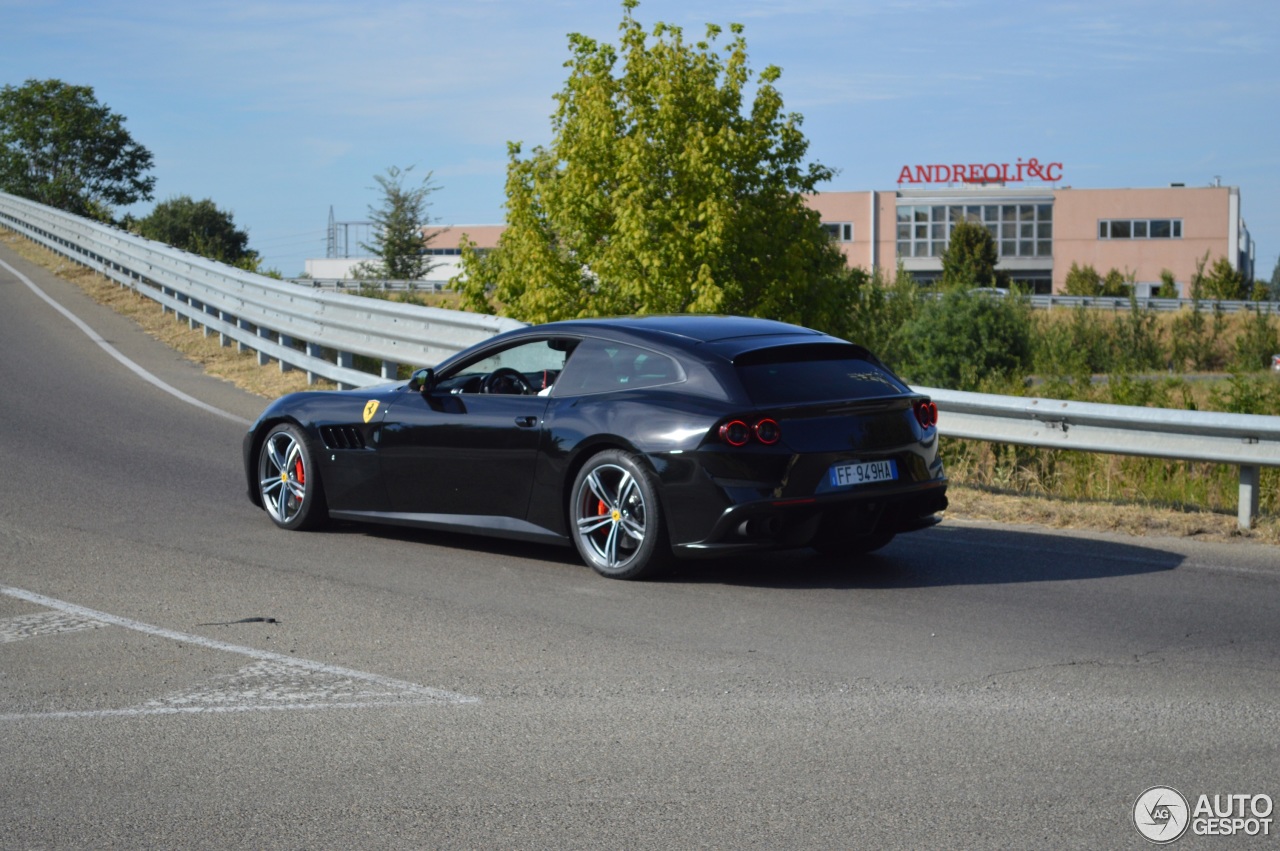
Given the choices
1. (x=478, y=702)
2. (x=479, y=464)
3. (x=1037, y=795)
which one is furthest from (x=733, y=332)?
(x=1037, y=795)

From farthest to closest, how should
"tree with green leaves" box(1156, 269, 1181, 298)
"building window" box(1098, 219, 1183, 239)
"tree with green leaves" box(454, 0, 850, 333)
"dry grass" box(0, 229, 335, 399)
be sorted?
1. "building window" box(1098, 219, 1183, 239)
2. "tree with green leaves" box(1156, 269, 1181, 298)
3. "tree with green leaves" box(454, 0, 850, 333)
4. "dry grass" box(0, 229, 335, 399)

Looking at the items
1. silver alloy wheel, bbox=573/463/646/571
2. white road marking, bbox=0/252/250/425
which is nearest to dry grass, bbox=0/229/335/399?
white road marking, bbox=0/252/250/425

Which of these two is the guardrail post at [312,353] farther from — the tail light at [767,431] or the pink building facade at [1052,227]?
the pink building facade at [1052,227]

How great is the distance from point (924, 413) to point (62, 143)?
7238 centimetres

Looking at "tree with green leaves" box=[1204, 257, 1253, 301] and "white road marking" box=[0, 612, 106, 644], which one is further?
"tree with green leaves" box=[1204, 257, 1253, 301]

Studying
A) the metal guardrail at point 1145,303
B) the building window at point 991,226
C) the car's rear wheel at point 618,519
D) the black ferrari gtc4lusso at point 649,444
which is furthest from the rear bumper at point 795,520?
the building window at point 991,226

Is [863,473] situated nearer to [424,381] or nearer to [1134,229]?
[424,381]

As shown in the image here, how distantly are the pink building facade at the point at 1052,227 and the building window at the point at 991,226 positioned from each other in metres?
0.07

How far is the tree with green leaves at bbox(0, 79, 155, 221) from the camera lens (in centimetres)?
7088

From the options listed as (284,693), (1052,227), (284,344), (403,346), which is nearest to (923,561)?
(284,693)

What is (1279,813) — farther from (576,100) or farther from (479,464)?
(576,100)

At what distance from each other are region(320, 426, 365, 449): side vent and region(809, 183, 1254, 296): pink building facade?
83.5 metres

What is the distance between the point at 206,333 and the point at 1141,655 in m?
17.0

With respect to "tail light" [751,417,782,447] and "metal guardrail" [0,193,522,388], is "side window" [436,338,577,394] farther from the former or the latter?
"metal guardrail" [0,193,522,388]
